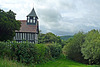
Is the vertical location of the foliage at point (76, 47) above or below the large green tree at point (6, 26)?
below

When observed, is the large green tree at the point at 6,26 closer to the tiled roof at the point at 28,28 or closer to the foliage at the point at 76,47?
the tiled roof at the point at 28,28

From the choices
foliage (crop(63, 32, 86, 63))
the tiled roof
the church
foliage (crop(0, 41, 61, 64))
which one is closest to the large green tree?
foliage (crop(0, 41, 61, 64))

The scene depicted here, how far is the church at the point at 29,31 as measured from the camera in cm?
2833

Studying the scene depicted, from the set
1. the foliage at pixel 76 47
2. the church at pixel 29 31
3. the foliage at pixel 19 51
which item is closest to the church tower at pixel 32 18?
the church at pixel 29 31

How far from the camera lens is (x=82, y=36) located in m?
26.4

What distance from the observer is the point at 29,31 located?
2938cm

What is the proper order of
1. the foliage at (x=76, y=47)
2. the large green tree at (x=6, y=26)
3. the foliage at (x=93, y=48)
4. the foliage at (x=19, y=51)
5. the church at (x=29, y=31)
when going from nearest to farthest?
the foliage at (x=19, y=51)
the large green tree at (x=6, y=26)
the foliage at (x=93, y=48)
the foliage at (x=76, y=47)
the church at (x=29, y=31)

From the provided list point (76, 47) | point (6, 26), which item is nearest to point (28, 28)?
point (76, 47)

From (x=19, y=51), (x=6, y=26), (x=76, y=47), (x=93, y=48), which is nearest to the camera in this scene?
(x=19, y=51)

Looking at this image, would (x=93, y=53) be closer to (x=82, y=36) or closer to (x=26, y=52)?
(x=82, y=36)

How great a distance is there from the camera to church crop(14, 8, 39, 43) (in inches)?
1115

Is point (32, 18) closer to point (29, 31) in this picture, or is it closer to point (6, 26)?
point (29, 31)

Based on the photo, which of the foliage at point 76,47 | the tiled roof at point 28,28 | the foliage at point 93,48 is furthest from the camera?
the tiled roof at point 28,28

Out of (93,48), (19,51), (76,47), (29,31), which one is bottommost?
(76,47)
